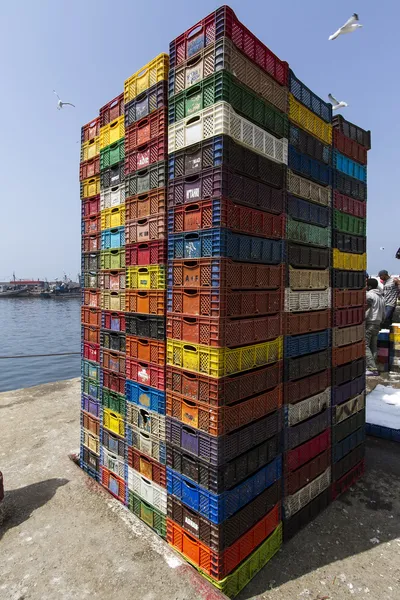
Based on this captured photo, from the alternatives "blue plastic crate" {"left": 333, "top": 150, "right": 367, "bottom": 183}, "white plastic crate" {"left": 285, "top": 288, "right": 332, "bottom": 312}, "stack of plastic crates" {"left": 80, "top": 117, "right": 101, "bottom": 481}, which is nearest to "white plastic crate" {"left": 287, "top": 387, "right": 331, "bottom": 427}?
"white plastic crate" {"left": 285, "top": 288, "right": 332, "bottom": 312}

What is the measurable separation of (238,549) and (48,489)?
3.56 metres

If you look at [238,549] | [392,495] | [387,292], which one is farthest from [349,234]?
[387,292]

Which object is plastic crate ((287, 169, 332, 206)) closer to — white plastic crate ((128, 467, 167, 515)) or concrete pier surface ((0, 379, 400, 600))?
white plastic crate ((128, 467, 167, 515))

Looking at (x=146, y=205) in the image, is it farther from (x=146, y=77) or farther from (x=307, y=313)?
(x=307, y=313)

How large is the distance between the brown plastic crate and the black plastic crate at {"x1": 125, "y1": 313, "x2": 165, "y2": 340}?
1536 mm

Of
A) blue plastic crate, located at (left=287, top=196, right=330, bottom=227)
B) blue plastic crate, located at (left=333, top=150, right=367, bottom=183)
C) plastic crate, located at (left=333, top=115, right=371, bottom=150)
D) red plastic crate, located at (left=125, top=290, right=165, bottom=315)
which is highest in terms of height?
plastic crate, located at (left=333, top=115, right=371, bottom=150)

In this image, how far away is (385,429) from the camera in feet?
25.7

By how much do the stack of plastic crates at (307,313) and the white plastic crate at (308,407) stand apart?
0.05 ft

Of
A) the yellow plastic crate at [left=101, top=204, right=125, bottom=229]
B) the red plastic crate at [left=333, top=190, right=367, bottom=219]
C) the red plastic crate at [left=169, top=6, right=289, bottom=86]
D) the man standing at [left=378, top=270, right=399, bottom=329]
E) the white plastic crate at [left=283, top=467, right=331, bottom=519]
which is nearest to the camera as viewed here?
the red plastic crate at [left=169, top=6, right=289, bottom=86]

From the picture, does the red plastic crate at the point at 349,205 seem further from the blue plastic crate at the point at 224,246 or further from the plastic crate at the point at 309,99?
the blue plastic crate at the point at 224,246

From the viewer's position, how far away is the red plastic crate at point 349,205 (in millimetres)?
6059

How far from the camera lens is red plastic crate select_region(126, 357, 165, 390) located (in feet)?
16.0

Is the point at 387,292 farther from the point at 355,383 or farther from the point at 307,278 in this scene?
the point at 307,278

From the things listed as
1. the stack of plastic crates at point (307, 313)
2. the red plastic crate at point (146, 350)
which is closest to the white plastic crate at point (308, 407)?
the stack of plastic crates at point (307, 313)
